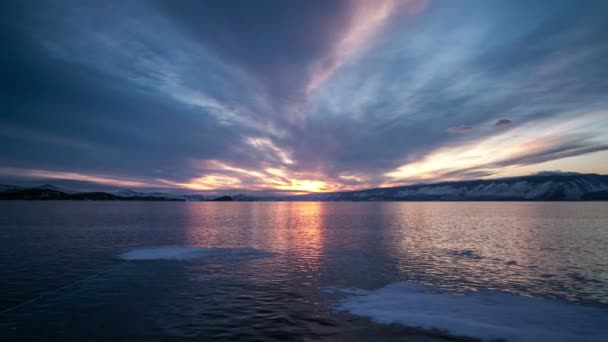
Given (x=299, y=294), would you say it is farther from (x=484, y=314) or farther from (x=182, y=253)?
(x=182, y=253)

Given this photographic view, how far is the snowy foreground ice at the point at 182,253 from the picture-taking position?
3806 centimetres

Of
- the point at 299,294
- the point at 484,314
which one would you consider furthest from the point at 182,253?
the point at 484,314

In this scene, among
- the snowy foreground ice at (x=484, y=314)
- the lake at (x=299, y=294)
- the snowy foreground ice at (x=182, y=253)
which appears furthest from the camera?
the snowy foreground ice at (x=182, y=253)

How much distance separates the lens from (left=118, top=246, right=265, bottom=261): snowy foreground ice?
3806 cm

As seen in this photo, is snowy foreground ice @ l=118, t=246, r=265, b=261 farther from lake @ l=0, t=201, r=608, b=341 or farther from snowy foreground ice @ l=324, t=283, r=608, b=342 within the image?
snowy foreground ice @ l=324, t=283, r=608, b=342

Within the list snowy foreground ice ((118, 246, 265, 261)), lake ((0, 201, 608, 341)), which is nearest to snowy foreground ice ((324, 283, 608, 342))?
lake ((0, 201, 608, 341))

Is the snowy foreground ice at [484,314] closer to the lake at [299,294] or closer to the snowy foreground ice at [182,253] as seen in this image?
the lake at [299,294]

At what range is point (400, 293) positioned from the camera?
24328mm

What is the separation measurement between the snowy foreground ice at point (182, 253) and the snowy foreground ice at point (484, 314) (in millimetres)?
19542

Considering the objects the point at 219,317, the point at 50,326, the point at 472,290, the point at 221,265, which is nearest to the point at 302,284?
the point at 219,317

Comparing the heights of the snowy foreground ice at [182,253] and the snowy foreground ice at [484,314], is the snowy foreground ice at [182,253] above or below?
above

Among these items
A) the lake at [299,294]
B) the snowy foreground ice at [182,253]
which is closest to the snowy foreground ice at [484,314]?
the lake at [299,294]

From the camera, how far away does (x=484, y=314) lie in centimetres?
1983

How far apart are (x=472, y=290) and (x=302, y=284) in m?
14.3
